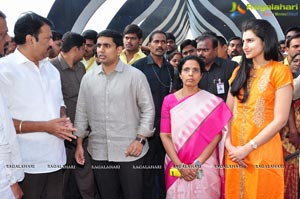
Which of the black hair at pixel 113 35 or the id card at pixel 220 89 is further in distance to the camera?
the id card at pixel 220 89

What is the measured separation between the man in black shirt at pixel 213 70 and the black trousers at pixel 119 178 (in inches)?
43.5

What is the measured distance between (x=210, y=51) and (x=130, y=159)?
1.51 meters

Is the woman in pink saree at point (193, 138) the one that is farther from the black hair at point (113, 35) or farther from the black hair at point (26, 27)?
the black hair at point (26, 27)

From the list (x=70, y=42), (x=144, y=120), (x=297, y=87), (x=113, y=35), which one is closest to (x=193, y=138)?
(x=144, y=120)

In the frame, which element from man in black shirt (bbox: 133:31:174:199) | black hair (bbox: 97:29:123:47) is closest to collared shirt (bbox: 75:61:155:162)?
black hair (bbox: 97:29:123:47)

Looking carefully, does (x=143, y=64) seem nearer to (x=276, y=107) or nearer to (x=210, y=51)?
(x=210, y=51)

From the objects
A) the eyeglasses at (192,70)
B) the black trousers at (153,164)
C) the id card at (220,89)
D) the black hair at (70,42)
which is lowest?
the black trousers at (153,164)

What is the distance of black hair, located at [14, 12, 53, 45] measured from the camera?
2.42 metres

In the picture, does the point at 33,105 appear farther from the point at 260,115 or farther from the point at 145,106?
the point at 260,115

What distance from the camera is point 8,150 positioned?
192cm

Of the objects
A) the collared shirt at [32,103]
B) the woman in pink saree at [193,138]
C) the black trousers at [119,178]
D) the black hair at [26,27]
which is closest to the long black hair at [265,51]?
the woman in pink saree at [193,138]

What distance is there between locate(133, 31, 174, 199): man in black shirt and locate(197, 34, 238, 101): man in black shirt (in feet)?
1.32

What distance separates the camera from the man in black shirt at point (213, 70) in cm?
357

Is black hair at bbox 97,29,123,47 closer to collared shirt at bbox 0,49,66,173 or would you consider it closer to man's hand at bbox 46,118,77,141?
collared shirt at bbox 0,49,66,173
